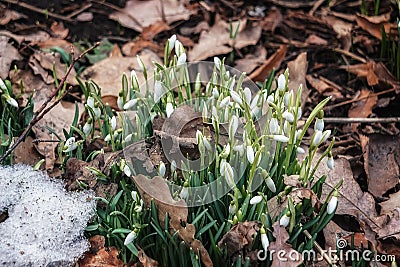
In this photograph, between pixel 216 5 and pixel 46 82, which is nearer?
pixel 46 82

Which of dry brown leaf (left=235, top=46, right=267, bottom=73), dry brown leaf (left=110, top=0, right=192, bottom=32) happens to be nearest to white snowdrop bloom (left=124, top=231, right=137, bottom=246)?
dry brown leaf (left=235, top=46, right=267, bottom=73)

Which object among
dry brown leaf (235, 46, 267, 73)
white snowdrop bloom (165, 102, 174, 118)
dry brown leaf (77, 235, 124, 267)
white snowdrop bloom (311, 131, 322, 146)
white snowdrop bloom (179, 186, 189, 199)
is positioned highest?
white snowdrop bloom (165, 102, 174, 118)

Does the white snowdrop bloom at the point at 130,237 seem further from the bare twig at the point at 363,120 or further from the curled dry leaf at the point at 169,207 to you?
the bare twig at the point at 363,120

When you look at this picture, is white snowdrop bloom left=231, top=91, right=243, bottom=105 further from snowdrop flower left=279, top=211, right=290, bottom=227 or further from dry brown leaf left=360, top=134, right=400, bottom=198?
dry brown leaf left=360, top=134, right=400, bottom=198

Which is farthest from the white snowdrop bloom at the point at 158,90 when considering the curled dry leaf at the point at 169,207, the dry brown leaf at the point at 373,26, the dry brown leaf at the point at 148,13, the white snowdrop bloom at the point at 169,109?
the dry brown leaf at the point at 373,26

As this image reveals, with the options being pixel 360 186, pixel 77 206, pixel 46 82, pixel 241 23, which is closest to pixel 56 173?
pixel 77 206

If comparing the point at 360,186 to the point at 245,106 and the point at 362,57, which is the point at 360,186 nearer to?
the point at 245,106

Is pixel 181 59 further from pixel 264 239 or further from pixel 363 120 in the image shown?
pixel 363 120
